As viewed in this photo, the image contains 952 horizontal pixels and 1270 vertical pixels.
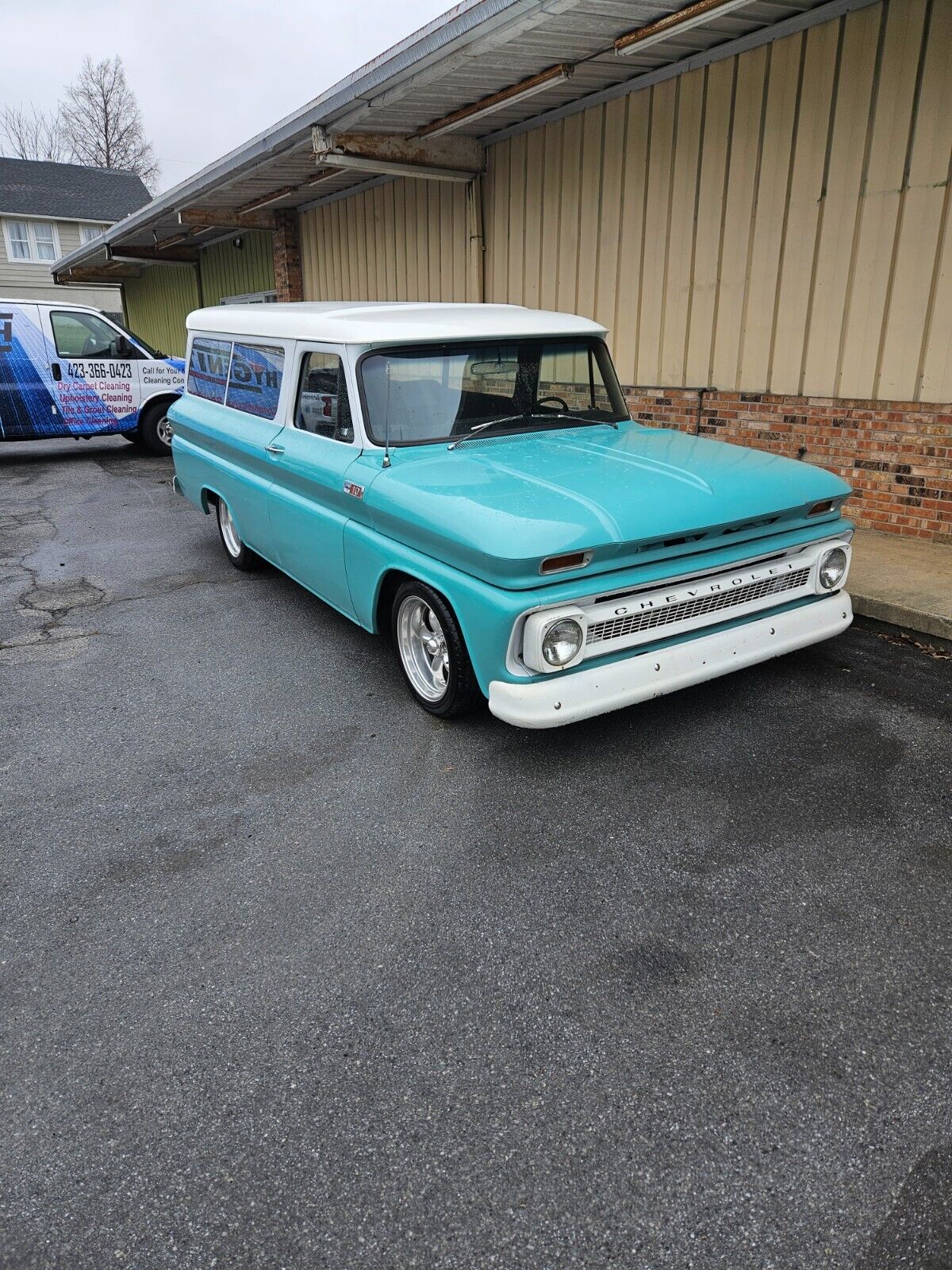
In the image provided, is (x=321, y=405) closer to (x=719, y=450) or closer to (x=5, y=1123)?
(x=719, y=450)

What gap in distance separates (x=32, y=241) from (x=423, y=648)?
37974mm

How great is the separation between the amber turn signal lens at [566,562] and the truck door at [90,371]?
1023cm

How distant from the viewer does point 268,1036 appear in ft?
7.54

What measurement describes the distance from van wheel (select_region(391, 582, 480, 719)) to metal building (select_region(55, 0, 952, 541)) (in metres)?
4.16

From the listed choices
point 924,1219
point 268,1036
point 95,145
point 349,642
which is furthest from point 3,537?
point 95,145

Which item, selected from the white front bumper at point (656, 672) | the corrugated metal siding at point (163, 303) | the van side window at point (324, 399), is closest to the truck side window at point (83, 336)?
the van side window at point (324, 399)

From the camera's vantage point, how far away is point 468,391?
441cm

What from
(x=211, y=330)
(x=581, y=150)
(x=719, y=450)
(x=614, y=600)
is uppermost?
(x=581, y=150)

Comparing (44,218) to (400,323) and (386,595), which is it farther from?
(386,595)

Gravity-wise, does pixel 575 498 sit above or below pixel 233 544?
above

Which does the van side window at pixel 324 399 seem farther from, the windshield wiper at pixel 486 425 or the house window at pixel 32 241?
the house window at pixel 32 241

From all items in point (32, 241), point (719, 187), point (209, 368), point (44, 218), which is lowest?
point (209, 368)

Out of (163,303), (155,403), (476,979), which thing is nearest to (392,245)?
(155,403)

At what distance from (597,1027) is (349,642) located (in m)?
3.19
